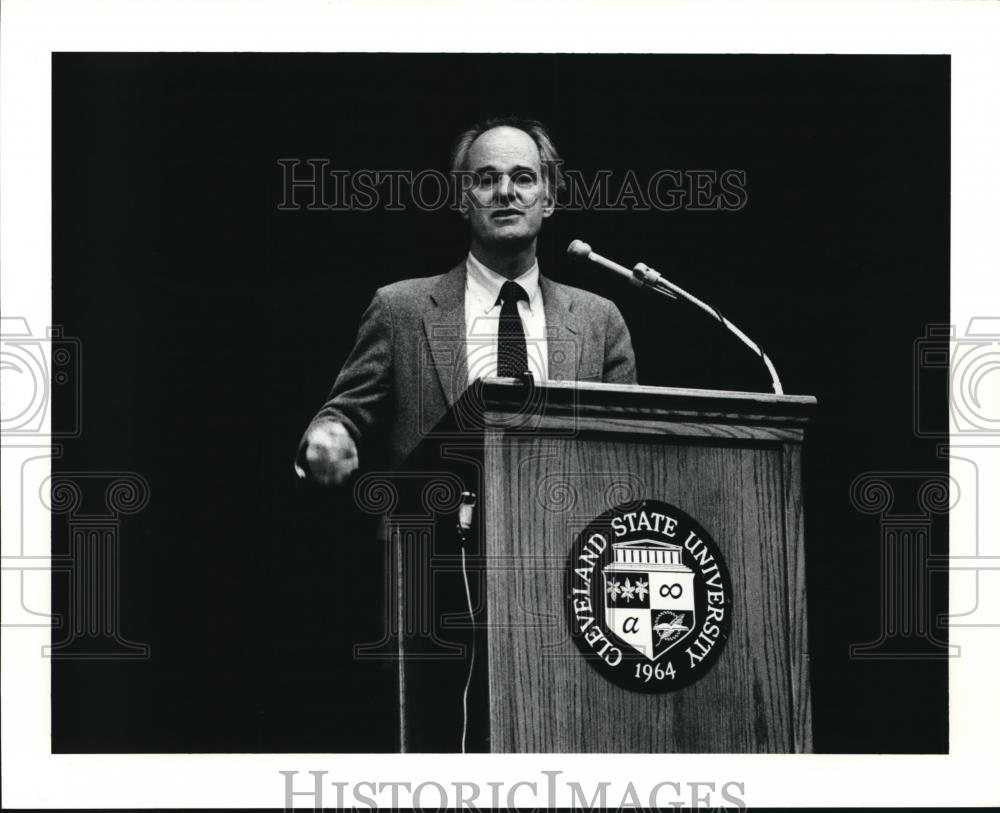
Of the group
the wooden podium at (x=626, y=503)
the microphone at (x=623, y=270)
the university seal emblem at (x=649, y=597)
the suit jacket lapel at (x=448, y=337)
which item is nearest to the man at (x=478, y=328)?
the suit jacket lapel at (x=448, y=337)

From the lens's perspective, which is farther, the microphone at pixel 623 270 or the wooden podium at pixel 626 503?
the microphone at pixel 623 270

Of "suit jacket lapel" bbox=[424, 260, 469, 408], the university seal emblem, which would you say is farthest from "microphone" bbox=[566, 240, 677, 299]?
the university seal emblem

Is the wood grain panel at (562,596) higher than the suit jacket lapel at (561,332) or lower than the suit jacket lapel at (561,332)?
lower

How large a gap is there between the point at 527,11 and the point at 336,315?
0.96 m

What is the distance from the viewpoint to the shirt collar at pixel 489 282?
13.7ft

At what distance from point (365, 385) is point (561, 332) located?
53cm

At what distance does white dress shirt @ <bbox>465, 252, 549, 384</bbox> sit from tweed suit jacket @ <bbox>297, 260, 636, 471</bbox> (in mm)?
17

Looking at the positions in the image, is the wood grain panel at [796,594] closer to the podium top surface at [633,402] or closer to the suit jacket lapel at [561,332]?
the podium top surface at [633,402]

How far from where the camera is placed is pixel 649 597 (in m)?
3.47

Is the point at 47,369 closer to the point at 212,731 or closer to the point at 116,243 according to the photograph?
the point at 116,243

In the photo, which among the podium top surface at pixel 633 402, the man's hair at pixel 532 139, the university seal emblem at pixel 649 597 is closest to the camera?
the podium top surface at pixel 633 402

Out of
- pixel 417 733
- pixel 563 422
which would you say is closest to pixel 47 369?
pixel 417 733

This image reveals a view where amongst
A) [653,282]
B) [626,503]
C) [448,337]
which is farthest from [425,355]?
[626,503]

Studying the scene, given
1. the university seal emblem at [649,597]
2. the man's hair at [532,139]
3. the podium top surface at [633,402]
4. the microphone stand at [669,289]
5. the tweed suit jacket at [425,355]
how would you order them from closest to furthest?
1. the podium top surface at [633,402]
2. the university seal emblem at [649,597]
3. the microphone stand at [669,289]
4. the tweed suit jacket at [425,355]
5. the man's hair at [532,139]
